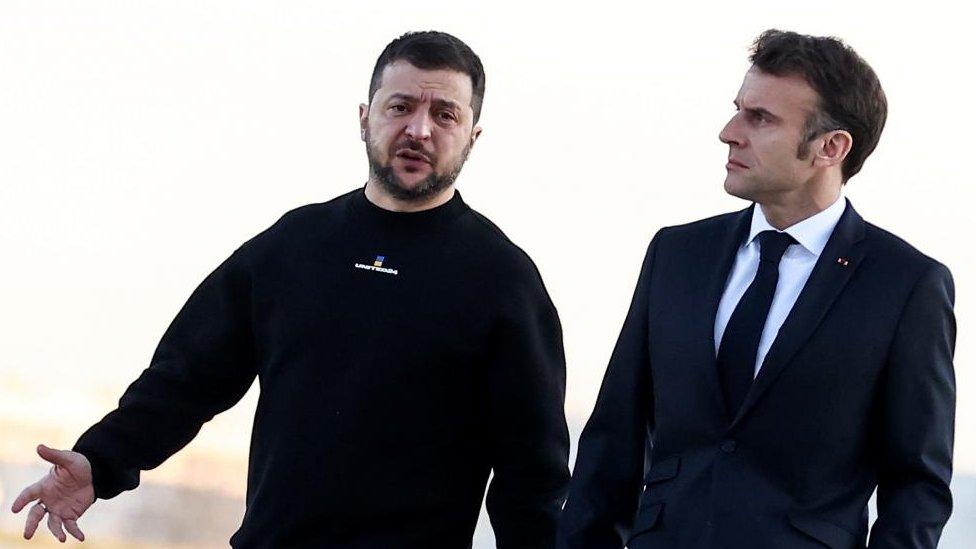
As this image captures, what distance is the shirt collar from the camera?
2.84 metres

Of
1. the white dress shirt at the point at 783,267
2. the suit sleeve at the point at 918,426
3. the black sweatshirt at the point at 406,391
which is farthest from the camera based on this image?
the black sweatshirt at the point at 406,391

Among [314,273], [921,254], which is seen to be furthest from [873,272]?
[314,273]

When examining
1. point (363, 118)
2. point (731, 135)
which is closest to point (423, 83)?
point (363, 118)

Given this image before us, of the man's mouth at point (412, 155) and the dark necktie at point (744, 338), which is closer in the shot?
the dark necktie at point (744, 338)

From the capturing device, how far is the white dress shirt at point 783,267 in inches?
110

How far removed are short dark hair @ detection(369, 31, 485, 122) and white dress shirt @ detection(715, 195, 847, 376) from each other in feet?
2.14

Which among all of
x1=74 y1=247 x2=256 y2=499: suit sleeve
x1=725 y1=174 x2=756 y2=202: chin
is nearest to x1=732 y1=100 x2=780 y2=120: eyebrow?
x1=725 y1=174 x2=756 y2=202: chin

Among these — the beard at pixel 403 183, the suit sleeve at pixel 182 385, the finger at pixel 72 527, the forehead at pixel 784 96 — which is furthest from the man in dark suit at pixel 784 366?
the finger at pixel 72 527

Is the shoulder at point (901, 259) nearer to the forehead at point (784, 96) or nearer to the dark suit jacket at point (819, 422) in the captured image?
the dark suit jacket at point (819, 422)

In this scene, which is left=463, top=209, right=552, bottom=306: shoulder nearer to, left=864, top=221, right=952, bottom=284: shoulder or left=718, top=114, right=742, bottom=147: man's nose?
left=718, top=114, right=742, bottom=147: man's nose

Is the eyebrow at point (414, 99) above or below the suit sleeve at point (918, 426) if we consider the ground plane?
above

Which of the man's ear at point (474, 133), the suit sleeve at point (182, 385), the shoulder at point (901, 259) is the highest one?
the man's ear at point (474, 133)

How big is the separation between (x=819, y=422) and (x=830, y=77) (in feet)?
1.75

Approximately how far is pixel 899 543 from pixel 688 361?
0.41 metres
